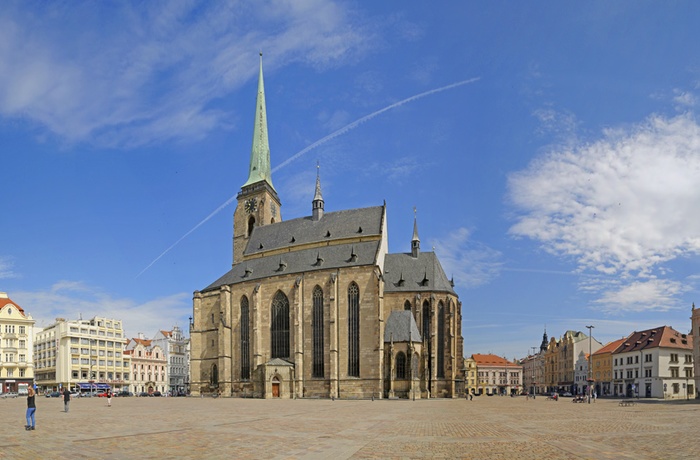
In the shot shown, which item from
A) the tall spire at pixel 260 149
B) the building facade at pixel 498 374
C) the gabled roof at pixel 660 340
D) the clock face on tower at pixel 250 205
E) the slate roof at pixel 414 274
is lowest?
the building facade at pixel 498 374

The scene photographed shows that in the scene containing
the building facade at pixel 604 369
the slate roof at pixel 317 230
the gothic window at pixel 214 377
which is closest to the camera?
the slate roof at pixel 317 230

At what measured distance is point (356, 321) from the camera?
210 ft

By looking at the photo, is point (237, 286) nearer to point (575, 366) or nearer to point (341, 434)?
point (341, 434)

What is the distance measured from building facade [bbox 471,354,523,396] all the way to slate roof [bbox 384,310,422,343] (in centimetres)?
10742

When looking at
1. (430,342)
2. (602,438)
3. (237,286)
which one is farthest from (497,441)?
(237,286)

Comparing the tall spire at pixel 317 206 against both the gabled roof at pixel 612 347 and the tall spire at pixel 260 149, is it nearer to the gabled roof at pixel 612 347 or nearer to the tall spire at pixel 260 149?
the tall spire at pixel 260 149

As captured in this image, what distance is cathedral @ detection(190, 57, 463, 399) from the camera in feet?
204

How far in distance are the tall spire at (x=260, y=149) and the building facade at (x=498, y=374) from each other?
98.9m

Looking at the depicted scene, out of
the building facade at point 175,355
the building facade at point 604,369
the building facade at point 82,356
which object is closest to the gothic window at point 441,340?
the building facade at point 604,369

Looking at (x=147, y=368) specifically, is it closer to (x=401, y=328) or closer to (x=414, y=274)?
(x=414, y=274)

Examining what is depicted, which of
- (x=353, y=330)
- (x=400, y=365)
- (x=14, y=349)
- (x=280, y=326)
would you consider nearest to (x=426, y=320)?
(x=400, y=365)

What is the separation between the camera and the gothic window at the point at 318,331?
6531cm

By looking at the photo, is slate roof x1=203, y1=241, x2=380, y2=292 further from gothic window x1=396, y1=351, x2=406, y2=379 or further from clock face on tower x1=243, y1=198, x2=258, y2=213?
clock face on tower x1=243, y1=198, x2=258, y2=213

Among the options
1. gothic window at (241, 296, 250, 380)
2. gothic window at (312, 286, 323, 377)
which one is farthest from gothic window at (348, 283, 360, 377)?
gothic window at (241, 296, 250, 380)
